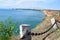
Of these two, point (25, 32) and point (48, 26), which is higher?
point (25, 32)

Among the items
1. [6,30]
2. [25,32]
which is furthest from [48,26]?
[25,32]

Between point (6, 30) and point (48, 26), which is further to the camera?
point (48, 26)

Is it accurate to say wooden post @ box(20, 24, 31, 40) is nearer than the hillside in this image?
Yes

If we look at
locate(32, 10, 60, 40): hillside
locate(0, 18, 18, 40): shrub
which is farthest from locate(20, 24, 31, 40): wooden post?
locate(32, 10, 60, 40): hillside

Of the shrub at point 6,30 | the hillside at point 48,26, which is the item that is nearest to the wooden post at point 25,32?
the shrub at point 6,30

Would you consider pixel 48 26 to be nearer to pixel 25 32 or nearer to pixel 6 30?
pixel 6 30

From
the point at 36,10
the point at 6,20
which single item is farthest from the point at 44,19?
the point at 6,20

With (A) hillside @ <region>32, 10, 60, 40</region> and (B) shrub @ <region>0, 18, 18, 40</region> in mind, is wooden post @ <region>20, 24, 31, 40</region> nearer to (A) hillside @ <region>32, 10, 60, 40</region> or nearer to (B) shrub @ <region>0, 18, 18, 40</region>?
(B) shrub @ <region>0, 18, 18, 40</region>

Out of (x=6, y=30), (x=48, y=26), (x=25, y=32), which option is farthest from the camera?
(x=48, y=26)

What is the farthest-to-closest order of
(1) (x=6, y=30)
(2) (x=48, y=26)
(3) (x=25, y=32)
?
(2) (x=48, y=26), (1) (x=6, y=30), (3) (x=25, y=32)

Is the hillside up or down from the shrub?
down

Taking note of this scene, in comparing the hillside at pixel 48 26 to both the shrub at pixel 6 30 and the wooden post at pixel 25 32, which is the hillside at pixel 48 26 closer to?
the shrub at pixel 6 30

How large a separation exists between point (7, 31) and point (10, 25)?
15 centimetres

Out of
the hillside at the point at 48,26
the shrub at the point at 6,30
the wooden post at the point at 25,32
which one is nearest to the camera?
the wooden post at the point at 25,32
